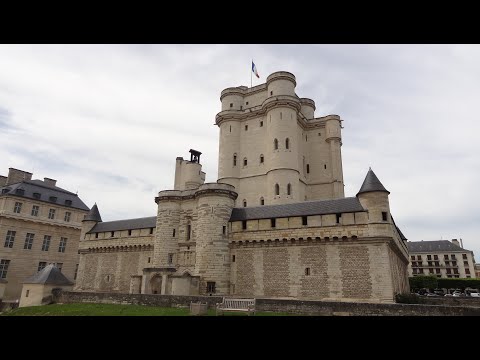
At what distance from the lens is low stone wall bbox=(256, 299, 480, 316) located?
13.7m

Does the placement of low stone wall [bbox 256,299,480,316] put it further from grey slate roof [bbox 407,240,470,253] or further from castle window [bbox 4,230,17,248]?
grey slate roof [bbox 407,240,470,253]

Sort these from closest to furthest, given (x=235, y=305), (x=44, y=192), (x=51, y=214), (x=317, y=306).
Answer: (x=317, y=306) → (x=235, y=305) → (x=51, y=214) → (x=44, y=192)

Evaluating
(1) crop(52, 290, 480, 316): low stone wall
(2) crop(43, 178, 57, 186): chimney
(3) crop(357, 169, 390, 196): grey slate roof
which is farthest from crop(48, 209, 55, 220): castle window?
(3) crop(357, 169, 390, 196): grey slate roof

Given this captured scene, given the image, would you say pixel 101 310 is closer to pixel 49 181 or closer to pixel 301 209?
pixel 301 209

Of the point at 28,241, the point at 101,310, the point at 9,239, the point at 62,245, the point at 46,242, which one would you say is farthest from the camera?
the point at 62,245

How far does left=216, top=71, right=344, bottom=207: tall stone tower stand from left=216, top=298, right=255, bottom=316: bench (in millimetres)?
17557

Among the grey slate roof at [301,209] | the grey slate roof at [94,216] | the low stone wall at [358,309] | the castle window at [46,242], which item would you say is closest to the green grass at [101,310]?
the low stone wall at [358,309]

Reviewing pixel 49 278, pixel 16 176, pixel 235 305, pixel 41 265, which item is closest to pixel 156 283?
pixel 49 278

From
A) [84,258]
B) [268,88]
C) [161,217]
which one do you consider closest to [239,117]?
[268,88]

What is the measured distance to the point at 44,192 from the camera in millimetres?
38438

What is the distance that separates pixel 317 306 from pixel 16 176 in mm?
38450
